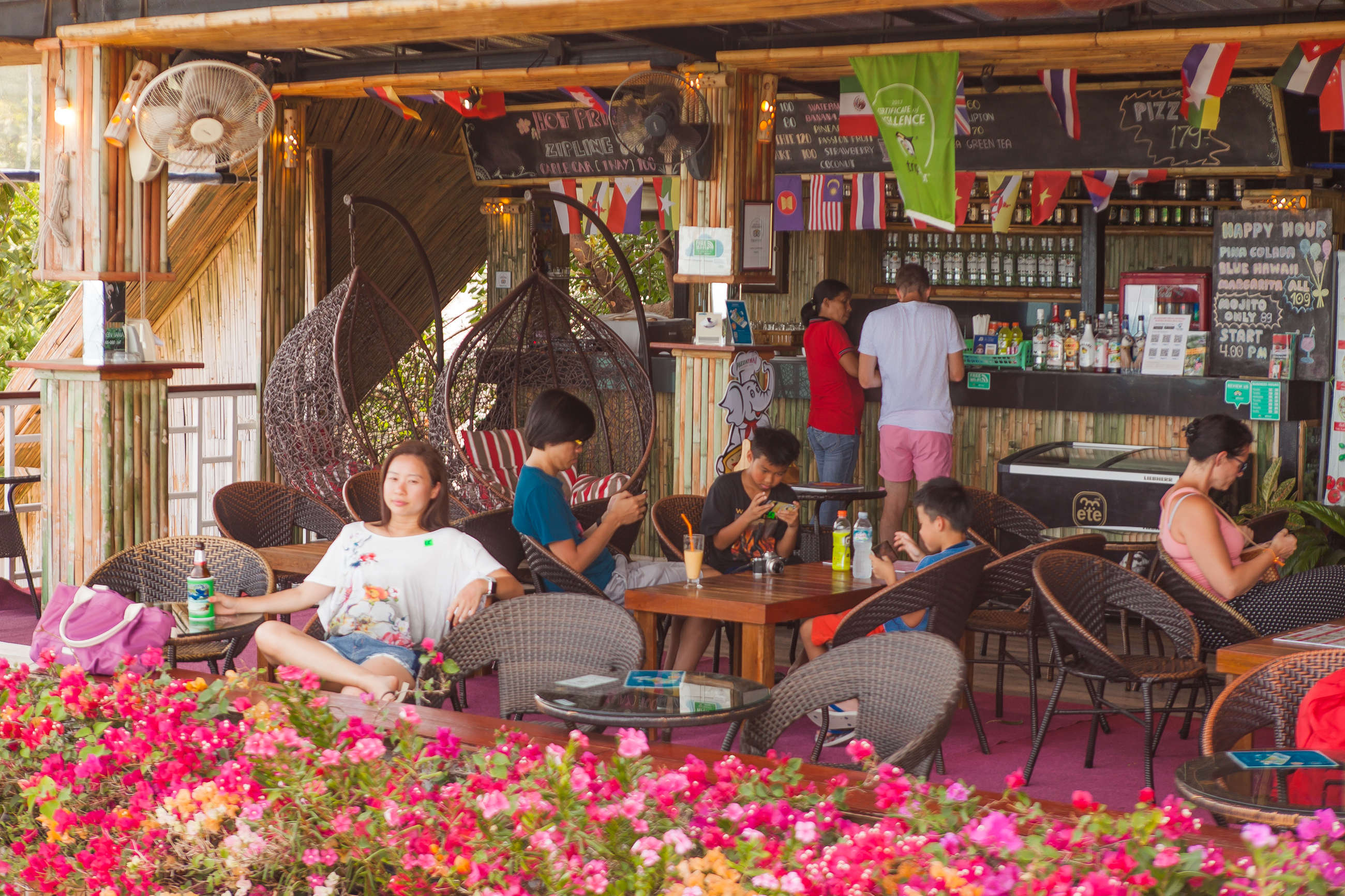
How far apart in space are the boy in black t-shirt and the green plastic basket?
3043 millimetres

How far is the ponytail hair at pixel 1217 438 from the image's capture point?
460 centimetres

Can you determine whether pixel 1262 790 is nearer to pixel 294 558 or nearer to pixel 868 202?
pixel 294 558

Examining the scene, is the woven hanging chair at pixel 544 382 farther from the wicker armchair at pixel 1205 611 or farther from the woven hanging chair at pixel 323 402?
the wicker armchair at pixel 1205 611

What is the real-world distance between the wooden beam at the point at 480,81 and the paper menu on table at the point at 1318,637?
4.57 metres

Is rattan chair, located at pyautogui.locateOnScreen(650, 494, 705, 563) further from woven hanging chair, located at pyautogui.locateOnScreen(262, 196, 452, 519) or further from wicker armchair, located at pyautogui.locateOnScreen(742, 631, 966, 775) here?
wicker armchair, located at pyautogui.locateOnScreen(742, 631, 966, 775)

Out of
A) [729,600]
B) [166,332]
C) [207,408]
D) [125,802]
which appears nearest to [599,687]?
[125,802]

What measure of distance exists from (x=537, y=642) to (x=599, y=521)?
1888 millimetres

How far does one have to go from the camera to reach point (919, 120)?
6586 millimetres

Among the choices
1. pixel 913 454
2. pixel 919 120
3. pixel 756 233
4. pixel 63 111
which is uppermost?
pixel 919 120

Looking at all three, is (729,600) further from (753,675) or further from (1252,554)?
(1252,554)

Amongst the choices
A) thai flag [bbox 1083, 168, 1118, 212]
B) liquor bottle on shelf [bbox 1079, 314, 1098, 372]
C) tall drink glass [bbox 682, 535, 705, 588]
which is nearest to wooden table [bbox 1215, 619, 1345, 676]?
tall drink glass [bbox 682, 535, 705, 588]

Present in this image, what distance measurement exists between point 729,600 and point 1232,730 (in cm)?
163

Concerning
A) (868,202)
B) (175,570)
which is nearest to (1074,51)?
(868,202)

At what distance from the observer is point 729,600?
14.3 feet
